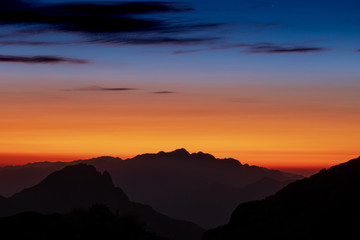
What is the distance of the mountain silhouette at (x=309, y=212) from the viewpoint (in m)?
58.6

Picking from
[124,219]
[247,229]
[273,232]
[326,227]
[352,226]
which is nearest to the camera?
[352,226]

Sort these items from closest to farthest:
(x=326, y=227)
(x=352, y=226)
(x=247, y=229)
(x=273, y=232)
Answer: (x=352, y=226) < (x=326, y=227) < (x=273, y=232) < (x=247, y=229)

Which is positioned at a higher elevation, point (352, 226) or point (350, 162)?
point (350, 162)

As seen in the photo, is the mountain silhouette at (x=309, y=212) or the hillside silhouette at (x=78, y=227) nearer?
the mountain silhouette at (x=309, y=212)

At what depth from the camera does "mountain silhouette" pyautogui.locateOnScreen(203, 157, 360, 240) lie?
58594mm

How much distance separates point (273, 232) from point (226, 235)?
8.90 metres

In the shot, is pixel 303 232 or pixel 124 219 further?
pixel 124 219

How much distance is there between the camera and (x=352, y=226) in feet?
182

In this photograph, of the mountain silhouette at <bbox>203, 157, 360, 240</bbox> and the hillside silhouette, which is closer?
the mountain silhouette at <bbox>203, 157, 360, 240</bbox>

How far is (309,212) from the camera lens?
63719mm

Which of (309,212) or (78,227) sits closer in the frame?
(309,212)

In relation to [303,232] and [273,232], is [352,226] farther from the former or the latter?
[273,232]

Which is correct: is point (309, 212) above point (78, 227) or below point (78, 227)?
above

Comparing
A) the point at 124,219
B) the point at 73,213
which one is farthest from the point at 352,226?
the point at 73,213
